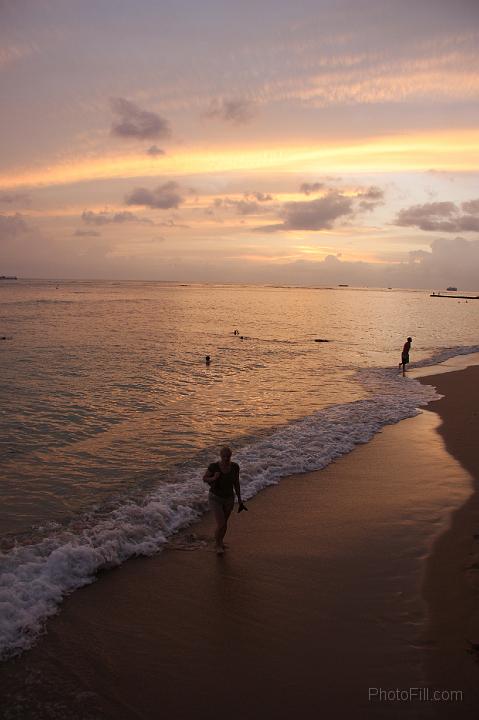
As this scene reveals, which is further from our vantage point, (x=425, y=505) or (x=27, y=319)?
(x=27, y=319)

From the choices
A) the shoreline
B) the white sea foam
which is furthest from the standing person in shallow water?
the shoreline

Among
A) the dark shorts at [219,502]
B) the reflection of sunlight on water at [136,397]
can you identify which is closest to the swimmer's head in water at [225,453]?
the dark shorts at [219,502]

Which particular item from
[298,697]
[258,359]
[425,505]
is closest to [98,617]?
[298,697]

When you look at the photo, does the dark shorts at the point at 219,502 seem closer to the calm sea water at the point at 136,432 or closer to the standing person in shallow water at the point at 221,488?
the standing person in shallow water at the point at 221,488

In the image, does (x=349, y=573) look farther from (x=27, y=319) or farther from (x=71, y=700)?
(x=27, y=319)

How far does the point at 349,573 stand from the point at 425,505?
3420 mm

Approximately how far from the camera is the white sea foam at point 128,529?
22.3 ft

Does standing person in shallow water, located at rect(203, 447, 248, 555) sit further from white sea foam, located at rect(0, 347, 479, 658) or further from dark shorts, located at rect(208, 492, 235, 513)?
white sea foam, located at rect(0, 347, 479, 658)

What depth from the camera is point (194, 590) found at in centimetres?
722

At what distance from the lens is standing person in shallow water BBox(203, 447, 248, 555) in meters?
8.09

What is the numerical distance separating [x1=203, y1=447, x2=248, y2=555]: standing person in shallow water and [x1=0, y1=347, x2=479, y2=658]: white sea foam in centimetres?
138

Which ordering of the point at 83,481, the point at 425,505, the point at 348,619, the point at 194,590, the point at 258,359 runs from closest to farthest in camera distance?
the point at 348,619 → the point at 194,590 → the point at 425,505 → the point at 83,481 → the point at 258,359

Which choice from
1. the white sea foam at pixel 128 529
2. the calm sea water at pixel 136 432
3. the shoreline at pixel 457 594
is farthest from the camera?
the calm sea water at pixel 136 432

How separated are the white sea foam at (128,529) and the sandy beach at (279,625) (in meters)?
0.32
